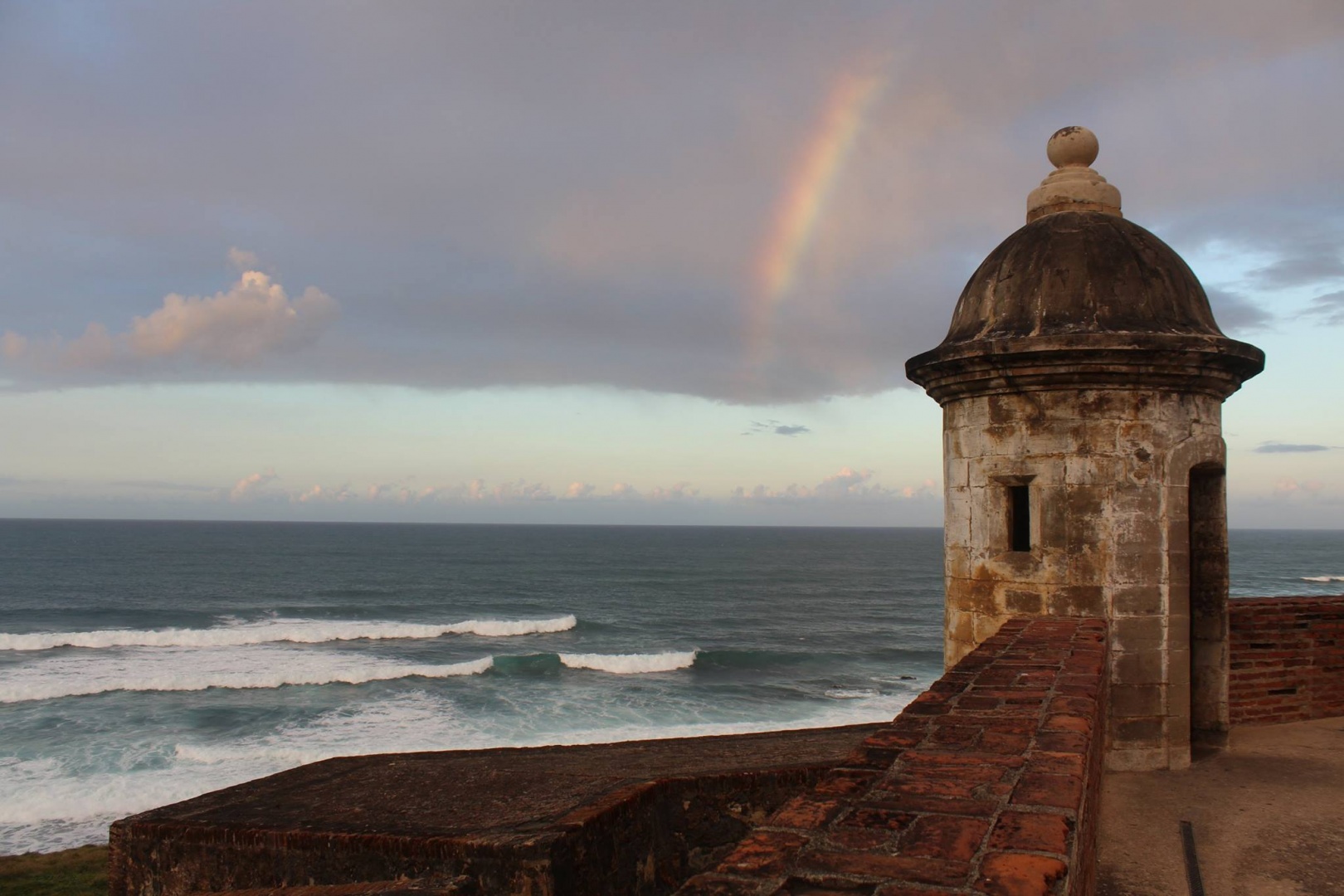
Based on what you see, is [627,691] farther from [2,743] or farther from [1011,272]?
[1011,272]

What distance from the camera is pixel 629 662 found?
32.4m

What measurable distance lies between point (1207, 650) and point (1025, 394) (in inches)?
80.7

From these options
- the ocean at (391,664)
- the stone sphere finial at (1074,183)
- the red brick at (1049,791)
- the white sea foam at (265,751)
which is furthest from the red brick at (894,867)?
the ocean at (391,664)

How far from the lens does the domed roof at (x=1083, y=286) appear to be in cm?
521

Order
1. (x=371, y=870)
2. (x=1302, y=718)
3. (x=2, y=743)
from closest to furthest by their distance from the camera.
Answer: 1. (x=371, y=870)
2. (x=1302, y=718)
3. (x=2, y=743)

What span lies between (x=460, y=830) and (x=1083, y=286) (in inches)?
172

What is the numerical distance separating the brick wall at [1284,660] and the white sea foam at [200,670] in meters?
26.3

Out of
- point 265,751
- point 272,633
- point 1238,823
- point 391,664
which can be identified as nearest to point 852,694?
point 391,664

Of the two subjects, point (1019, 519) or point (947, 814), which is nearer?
point (947, 814)

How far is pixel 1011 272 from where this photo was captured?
5.54 metres

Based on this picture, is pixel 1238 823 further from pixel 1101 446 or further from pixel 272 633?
pixel 272 633

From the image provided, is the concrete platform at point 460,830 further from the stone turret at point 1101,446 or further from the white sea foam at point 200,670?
the white sea foam at point 200,670

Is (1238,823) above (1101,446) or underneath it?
underneath

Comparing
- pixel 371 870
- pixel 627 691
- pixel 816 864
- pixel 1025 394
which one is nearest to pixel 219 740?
pixel 627 691
